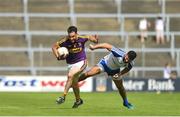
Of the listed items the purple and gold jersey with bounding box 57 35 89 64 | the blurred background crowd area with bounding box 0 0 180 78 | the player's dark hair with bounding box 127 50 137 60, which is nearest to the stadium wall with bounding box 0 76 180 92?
the blurred background crowd area with bounding box 0 0 180 78

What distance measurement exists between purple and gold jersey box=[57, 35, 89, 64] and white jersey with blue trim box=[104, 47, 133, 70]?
0.75 meters

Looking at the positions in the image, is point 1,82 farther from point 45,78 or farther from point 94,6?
point 94,6

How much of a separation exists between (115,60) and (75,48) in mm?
1162

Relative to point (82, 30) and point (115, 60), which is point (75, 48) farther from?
point (82, 30)

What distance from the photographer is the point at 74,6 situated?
144 ft

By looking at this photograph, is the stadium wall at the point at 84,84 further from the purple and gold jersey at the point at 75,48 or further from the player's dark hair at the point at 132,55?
the player's dark hair at the point at 132,55

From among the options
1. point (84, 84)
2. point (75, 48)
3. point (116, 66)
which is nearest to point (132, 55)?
point (116, 66)

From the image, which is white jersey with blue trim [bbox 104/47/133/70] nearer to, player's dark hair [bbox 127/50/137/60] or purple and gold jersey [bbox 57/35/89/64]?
player's dark hair [bbox 127/50/137/60]

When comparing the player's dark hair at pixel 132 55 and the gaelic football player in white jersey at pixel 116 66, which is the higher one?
the player's dark hair at pixel 132 55

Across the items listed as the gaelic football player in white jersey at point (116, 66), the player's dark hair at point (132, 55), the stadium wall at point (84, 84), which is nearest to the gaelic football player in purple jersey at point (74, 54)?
the gaelic football player in white jersey at point (116, 66)

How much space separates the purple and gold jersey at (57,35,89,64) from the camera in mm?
18969

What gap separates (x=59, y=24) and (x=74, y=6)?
1840 millimetres

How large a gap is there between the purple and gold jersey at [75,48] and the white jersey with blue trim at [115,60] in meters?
0.75

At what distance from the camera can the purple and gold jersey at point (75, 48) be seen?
1897cm
